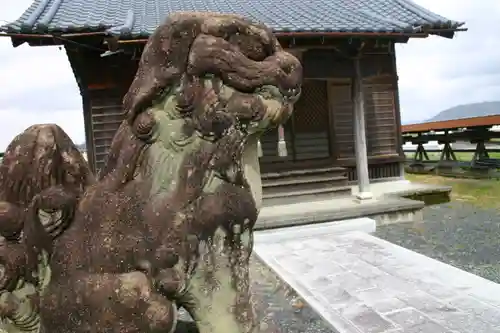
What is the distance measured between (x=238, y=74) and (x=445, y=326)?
2.67 m

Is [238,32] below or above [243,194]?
above

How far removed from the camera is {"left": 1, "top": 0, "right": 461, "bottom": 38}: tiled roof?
6832 millimetres

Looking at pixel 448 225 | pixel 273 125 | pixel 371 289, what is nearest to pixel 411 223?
pixel 448 225

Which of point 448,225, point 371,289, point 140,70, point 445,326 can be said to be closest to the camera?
point 140,70

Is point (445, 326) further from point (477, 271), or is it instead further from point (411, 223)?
point (411, 223)

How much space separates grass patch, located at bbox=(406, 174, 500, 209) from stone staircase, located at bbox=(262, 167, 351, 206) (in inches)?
111

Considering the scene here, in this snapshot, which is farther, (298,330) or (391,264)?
(391,264)

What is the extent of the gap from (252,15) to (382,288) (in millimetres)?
6426

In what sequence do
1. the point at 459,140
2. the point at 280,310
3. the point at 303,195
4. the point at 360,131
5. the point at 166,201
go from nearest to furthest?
the point at 166,201 < the point at 280,310 < the point at 360,131 < the point at 303,195 < the point at 459,140

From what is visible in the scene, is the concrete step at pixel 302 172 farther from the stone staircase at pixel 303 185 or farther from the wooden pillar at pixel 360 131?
the wooden pillar at pixel 360 131

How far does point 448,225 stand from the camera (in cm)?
720

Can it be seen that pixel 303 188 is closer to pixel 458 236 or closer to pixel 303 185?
pixel 303 185

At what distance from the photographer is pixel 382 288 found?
410 cm

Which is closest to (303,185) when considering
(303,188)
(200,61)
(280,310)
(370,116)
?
(303,188)
